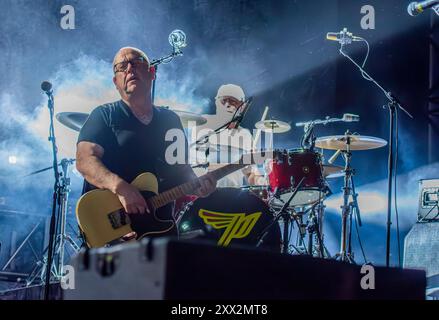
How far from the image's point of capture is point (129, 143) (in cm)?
385

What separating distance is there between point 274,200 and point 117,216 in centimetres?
250

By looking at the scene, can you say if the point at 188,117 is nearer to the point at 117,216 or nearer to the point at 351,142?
the point at 351,142

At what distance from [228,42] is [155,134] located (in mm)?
4680

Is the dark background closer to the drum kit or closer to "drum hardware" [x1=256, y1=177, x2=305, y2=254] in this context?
the drum kit

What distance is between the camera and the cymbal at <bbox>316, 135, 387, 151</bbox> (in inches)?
233

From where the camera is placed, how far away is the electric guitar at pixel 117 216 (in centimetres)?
339

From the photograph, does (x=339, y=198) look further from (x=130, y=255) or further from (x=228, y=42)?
(x=130, y=255)

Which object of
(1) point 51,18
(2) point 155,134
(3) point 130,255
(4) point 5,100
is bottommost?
(3) point 130,255

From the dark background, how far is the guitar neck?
3.93 meters

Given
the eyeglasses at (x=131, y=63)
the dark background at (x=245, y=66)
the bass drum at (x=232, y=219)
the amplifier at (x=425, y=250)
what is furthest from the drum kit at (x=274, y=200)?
the dark background at (x=245, y=66)

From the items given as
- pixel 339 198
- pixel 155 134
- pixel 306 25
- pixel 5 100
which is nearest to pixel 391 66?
pixel 306 25

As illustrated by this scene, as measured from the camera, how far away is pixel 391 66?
739cm

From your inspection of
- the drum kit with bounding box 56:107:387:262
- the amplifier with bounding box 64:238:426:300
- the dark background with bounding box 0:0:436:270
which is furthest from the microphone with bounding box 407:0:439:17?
the amplifier with bounding box 64:238:426:300

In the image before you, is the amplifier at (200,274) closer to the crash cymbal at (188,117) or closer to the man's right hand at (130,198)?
the man's right hand at (130,198)
